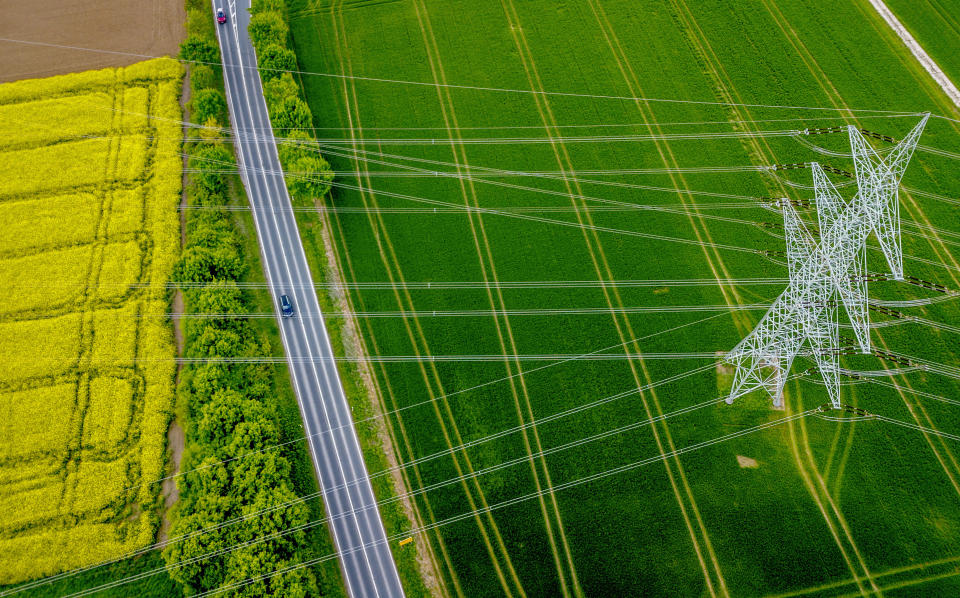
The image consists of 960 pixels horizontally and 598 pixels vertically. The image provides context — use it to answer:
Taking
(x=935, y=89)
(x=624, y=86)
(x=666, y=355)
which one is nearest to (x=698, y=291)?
(x=666, y=355)

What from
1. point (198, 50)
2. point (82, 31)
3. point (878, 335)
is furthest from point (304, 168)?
point (878, 335)

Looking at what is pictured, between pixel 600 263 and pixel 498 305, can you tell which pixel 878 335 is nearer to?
pixel 600 263

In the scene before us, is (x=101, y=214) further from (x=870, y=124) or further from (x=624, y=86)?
(x=870, y=124)

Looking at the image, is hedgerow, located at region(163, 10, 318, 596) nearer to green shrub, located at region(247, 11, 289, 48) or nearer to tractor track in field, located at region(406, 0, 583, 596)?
green shrub, located at region(247, 11, 289, 48)

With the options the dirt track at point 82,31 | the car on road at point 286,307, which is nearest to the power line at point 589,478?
the car on road at point 286,307

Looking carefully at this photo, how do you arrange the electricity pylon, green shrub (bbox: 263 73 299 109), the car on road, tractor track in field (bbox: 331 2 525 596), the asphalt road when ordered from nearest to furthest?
the electricity pylon < the asphalt road < tractor track in field (bbox: 331 2 525 596) < the car on road < green shrub (bbox: 263 73 299 109)

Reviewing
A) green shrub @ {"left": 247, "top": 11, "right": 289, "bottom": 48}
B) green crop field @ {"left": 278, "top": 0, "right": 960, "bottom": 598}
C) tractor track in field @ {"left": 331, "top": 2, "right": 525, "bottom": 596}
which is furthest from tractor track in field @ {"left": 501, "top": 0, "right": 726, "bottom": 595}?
green shrub @ {"left": 247, "top": 11, "right": 289, "bottom": 48}
